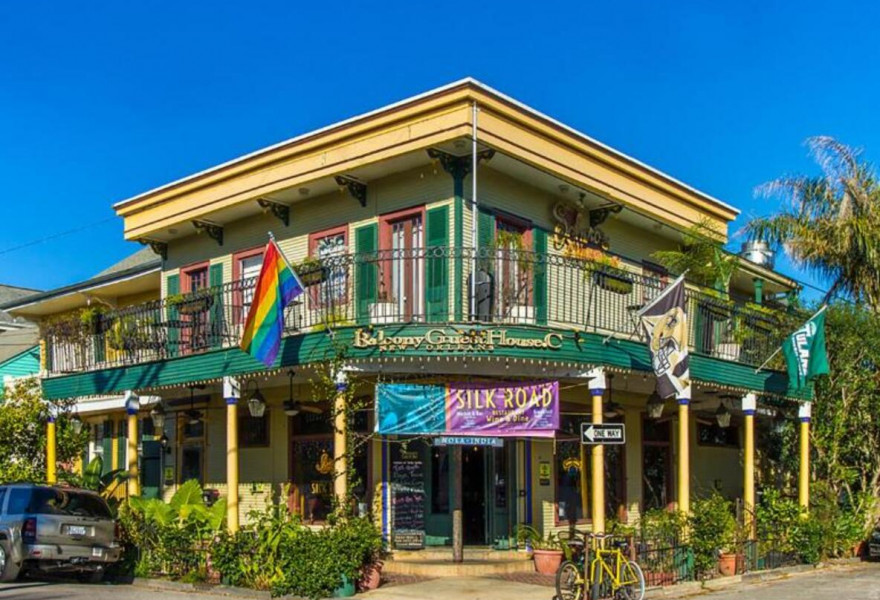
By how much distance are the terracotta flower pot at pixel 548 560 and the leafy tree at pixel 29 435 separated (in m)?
10.6

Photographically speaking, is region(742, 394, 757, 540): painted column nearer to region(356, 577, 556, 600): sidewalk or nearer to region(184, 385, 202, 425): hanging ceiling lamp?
region(356, 577, 556, 600): sidewalk

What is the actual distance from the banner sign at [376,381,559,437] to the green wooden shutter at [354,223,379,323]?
1.67 metres

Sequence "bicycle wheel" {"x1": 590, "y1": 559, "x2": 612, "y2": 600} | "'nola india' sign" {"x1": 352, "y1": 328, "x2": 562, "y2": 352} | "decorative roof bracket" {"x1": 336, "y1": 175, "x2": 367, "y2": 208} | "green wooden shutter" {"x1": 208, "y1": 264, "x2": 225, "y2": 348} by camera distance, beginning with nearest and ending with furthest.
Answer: "bicycle wheel" {"x1": 590, "y1": 559, "x2": 612, "y2": 600}, "'nola india' sign" {"x1": 352, "y1": 328, "x2": 562, "y2": 352}, "decorative roof bracket" {"x1": 336, "y1": 175, "x2": 367, "y2": 208}, "green wooden shutter" {"x1": 208, "y1": 264, "x2": 225, "y2": 348}

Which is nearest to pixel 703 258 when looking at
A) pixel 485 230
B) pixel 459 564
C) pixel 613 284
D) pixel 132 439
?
pixel 613 284

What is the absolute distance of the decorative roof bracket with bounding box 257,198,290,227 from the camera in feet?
64.4

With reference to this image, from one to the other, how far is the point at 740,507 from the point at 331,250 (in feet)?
29.2

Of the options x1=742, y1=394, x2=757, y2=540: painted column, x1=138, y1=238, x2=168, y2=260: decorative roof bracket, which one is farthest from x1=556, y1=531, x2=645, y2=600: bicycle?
x1=138, y1=238, x2=168, y2=260: decorative roof bracket

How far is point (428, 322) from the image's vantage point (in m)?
15.8

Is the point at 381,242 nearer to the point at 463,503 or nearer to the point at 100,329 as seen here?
the point at 463,503

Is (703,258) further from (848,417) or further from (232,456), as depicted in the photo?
(232,456)

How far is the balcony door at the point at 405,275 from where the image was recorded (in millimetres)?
16906

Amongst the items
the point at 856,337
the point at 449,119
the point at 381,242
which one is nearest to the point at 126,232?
the point at 381,242

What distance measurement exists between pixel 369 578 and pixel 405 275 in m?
5.15

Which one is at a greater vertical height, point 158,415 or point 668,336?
point 668,336
